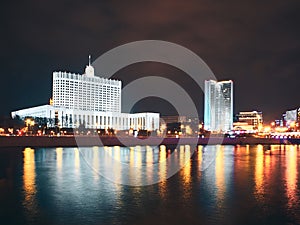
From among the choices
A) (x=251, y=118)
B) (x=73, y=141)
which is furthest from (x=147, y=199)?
(x=251, y=118)

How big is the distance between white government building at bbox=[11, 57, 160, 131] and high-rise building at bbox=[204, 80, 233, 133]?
37.3m

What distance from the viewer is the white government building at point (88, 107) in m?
91.8

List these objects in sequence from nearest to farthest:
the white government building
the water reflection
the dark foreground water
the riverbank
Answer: the dark foreground water
the water reflection
the riverbank
the white government building

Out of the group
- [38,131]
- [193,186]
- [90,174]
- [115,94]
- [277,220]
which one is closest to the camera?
[277,220]

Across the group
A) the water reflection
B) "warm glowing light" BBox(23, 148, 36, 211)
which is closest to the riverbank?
"warm glowing light" BBox(23, 148, 36, 211)

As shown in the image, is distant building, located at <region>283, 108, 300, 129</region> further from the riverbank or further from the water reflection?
the water reflection

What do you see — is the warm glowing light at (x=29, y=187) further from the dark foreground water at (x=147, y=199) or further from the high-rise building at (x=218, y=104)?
the high-rise building at (x=218, y=104)

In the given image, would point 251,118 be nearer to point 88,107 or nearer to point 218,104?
point 218,104

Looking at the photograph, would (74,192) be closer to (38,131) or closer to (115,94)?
(38,131)

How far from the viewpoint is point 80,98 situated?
359 feet

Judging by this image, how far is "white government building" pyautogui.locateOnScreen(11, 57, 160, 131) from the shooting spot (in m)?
91.8

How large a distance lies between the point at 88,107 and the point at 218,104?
61.5m

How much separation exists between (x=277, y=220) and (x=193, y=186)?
161 inches

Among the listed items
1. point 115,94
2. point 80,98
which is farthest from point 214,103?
point 80,98
